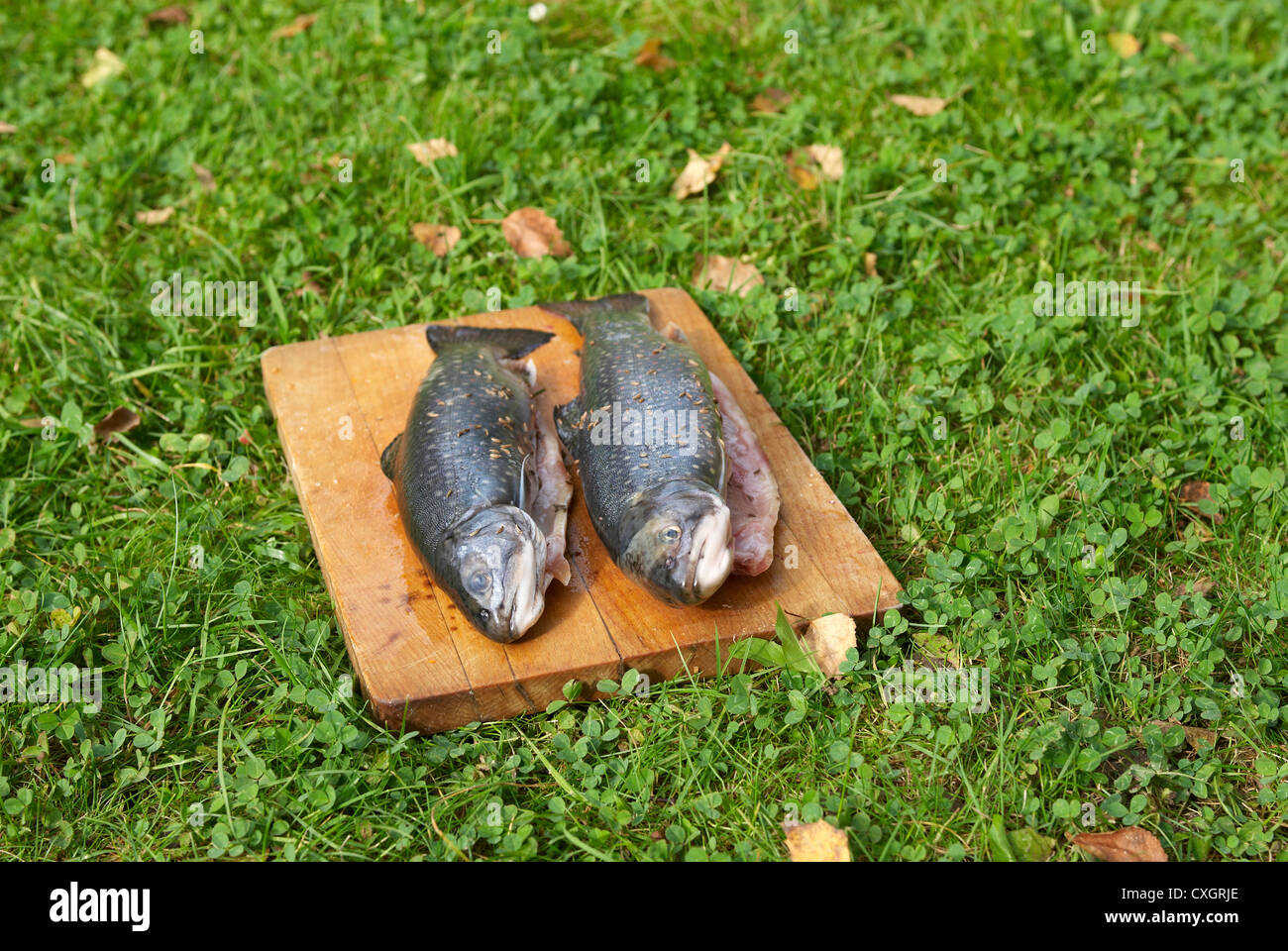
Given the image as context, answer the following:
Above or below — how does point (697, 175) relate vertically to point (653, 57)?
below

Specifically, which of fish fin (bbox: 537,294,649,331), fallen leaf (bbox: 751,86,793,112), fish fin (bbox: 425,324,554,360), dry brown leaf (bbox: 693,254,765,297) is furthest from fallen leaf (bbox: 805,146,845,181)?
fish fin (bbox: 425,324,554,360)

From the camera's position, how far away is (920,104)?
6297mm

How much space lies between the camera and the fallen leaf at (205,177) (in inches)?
235

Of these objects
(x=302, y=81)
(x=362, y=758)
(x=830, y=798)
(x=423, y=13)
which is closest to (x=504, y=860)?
(x=362, y=758)

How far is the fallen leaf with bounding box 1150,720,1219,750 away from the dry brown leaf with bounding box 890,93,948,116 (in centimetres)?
394

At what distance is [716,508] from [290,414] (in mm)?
1965

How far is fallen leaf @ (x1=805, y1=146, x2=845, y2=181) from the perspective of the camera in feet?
19.2

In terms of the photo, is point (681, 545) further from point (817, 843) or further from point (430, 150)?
point (430, 150)

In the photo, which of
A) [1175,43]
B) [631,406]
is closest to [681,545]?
[631,406]

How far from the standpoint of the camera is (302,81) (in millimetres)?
6520

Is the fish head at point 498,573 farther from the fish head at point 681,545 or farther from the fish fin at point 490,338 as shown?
the fish fin at point 490,338

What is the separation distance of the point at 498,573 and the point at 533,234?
8.62 ft

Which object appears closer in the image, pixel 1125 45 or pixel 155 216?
pixel 155 216
